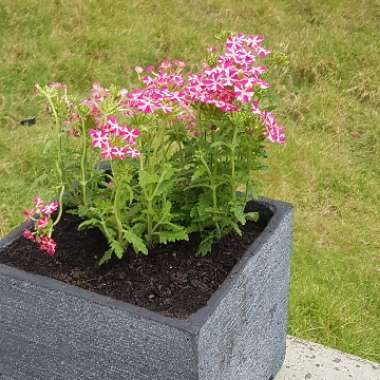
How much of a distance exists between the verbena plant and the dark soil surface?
38 millimetres

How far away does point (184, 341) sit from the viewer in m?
1.30

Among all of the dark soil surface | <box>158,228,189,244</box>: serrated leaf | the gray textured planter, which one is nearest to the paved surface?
the gray textured planter

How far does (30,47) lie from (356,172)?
84.6 inches

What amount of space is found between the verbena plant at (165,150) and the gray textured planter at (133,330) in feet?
0.39

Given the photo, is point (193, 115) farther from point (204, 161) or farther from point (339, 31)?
point (339, 31)

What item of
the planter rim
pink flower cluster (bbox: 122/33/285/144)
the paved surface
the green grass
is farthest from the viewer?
the green grass

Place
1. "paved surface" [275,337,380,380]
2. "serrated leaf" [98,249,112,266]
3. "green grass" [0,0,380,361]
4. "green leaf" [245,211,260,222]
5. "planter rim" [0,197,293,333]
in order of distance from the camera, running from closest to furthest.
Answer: "planter rim" [0,197,293,333]
"serrated leaf" [98,249,112,266]
"green leaf" [245,211,260,222]
"paved surface" [275,337,380,380]
"green grass" [0,0,380,361]

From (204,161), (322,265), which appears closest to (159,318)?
(204,161)

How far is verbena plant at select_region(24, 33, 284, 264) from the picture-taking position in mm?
1442

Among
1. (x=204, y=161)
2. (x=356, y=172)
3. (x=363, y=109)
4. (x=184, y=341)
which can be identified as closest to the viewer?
(x=184, y=341)

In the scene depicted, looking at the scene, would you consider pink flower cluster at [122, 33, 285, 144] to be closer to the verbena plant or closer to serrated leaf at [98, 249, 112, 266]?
the verbena plant

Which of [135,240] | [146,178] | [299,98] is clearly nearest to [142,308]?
[135,240]

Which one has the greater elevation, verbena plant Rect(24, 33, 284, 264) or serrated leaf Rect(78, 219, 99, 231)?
verbena plant Rect(24, 33, 284, 264)

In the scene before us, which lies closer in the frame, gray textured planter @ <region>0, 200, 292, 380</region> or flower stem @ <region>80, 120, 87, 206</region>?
gray textured planter @ <region>0, 200, 292, 380</region>
